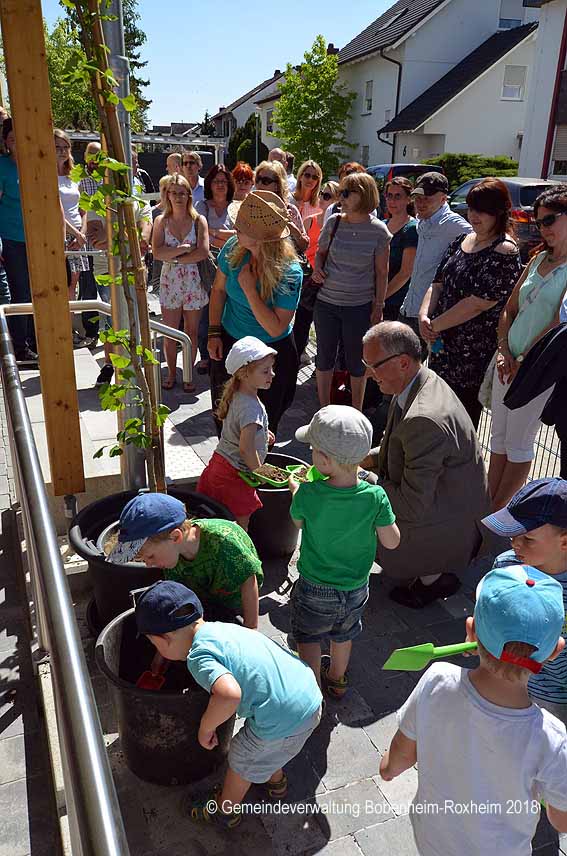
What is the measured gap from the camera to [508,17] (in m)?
34.7

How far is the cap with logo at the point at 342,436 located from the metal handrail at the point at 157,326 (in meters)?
1.22

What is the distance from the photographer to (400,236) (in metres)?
5.90

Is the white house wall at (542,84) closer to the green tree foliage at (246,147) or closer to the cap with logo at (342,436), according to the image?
the green tree foliage at (246,147)

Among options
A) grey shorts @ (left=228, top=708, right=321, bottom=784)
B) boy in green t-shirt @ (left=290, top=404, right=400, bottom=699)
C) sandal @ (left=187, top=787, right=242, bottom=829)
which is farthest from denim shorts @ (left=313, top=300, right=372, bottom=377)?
sandal @ (left=187, top=787, right=242, bottom=829)

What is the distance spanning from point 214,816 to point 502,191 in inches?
145

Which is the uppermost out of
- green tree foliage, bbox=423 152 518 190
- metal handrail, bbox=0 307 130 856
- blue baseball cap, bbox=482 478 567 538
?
green tree foliage, bbox=423 152 518 190

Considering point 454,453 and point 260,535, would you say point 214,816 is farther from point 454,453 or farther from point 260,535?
point 454,453

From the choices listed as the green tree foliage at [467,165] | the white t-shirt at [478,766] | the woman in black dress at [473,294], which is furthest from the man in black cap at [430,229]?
the green tree foliage at [467,165]

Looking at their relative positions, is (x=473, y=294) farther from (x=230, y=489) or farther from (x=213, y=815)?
(x=213, y=815)

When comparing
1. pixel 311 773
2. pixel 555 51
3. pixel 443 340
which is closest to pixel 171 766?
pixel 311 773

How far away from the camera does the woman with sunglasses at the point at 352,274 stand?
5227 mm

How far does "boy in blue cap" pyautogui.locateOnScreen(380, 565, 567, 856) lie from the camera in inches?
65.0

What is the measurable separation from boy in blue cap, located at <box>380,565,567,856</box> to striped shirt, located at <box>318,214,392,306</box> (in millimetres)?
3832

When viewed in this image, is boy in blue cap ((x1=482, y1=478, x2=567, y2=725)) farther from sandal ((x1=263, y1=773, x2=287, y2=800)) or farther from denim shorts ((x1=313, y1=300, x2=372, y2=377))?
denim shorts ((x1=313, y1=300, x2=372, y2=377))
